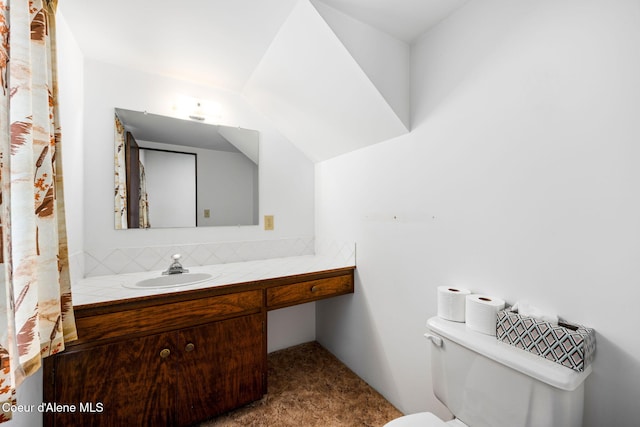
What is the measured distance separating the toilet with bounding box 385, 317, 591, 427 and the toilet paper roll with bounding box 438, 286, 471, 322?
36mm

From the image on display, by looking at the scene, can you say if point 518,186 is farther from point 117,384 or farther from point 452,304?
point 117,384

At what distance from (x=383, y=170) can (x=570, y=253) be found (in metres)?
0.99

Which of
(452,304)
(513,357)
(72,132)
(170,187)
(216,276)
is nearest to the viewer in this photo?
(513,357)

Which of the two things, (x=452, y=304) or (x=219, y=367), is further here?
(x=219, y=367)

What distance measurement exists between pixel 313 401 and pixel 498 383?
1.18 metres

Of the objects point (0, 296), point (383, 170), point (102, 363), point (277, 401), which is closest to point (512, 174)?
point (383, 170)

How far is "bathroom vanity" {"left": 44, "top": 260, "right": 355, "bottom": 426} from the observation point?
→ 119 centimetres

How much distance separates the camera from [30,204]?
0.80 metres

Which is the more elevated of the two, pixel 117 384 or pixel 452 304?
pixel 452 304

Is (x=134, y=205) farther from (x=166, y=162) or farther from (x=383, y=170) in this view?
(x=383, y=170)

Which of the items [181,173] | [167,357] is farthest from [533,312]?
[181,173]

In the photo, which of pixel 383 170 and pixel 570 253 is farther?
pixel 383 170

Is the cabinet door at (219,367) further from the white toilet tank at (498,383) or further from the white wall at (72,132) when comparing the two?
the white toilet tank at (498,383)

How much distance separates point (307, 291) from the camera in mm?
1775
